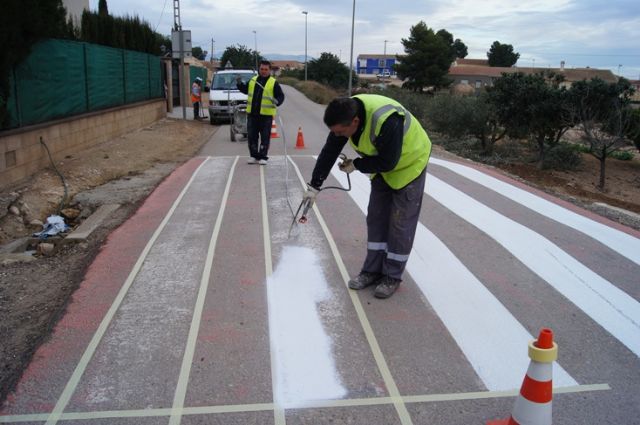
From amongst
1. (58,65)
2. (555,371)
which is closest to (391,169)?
(555,371)

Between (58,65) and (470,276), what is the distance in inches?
374

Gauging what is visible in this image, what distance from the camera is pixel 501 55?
11550 cm

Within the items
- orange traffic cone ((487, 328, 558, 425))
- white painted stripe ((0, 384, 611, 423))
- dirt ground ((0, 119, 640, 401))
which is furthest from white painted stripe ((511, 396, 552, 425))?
Answer: dirt ground ((0, 119, 640, 401))

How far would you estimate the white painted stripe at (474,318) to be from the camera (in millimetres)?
3598

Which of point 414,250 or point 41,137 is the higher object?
point 41,137

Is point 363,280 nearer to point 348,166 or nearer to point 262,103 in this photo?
point 348,166

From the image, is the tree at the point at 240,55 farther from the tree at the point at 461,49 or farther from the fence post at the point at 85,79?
the tree at the point at 461,49

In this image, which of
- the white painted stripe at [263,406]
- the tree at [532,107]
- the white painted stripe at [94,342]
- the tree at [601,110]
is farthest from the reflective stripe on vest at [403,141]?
the tree at [601,110]

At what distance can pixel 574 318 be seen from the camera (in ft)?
14.3

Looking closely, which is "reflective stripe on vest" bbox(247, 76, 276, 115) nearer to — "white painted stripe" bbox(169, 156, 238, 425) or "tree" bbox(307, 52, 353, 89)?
"white painted stripe" bbox(169, 156, 238, 425)

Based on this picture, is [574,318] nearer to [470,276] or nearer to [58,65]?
[470,276]

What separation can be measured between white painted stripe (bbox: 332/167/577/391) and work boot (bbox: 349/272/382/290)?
41 cm

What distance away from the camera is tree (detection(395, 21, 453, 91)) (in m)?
62.0

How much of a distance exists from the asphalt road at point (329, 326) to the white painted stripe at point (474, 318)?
0.6 inches
